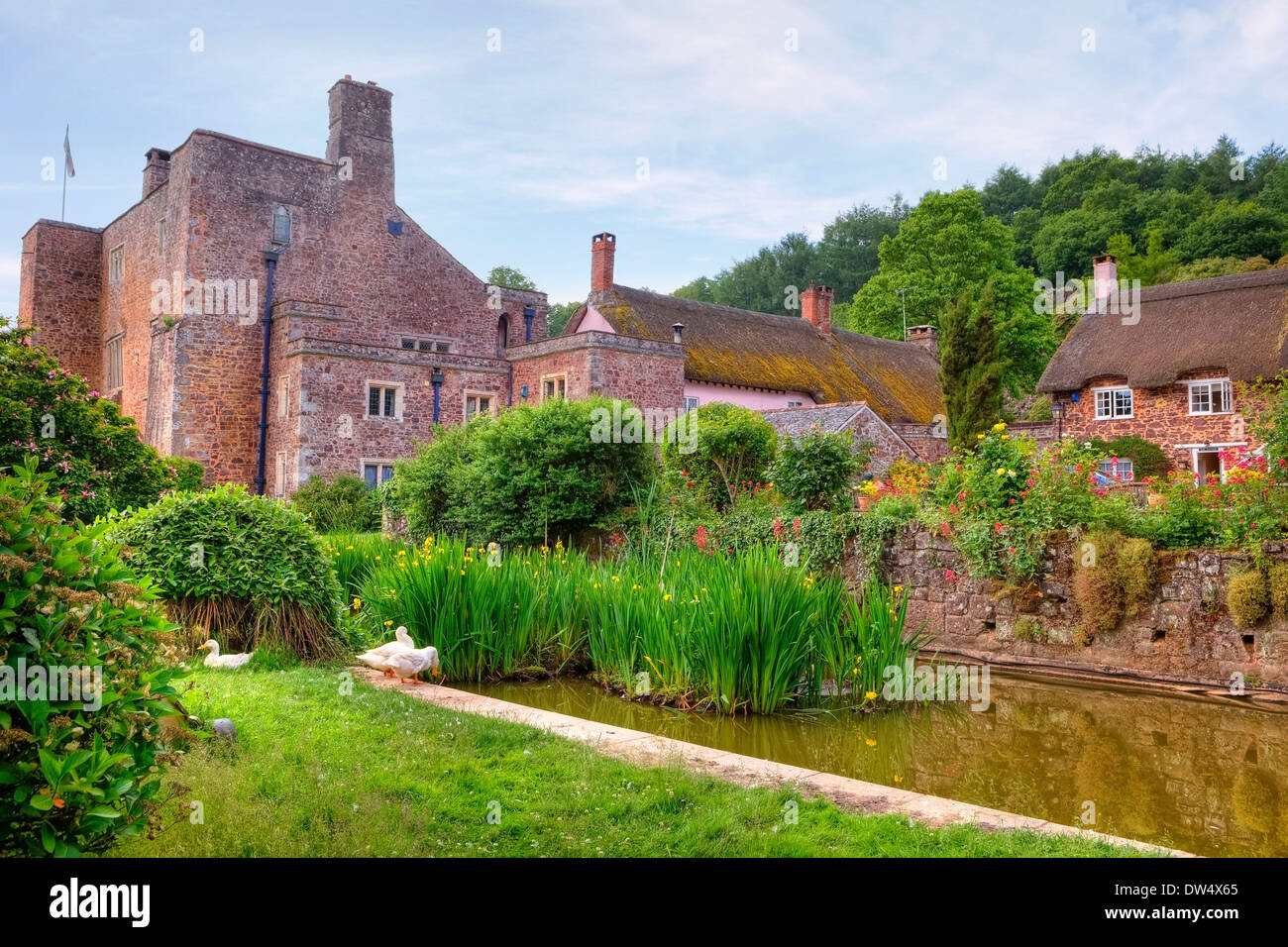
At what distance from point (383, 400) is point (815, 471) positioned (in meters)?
17.0

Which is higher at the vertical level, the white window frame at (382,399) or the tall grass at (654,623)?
the white window frame at (382,399)

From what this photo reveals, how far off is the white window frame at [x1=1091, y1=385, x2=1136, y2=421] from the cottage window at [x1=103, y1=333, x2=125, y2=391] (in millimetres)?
32119

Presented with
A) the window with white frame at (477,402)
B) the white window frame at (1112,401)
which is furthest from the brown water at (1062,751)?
the white window frame at (1112,401)

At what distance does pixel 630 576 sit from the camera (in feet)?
34.3

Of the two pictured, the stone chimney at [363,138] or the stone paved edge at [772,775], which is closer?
the stone paved edge at [772,775]

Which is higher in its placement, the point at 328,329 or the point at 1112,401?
the point at 328,329

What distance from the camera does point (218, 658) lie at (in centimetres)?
817

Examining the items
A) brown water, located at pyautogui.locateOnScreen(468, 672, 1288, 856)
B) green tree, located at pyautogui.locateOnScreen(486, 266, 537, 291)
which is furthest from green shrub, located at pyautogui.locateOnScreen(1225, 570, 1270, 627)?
green tree, located at pyautogui.locateOnScreen(486, 266, 537, 291)

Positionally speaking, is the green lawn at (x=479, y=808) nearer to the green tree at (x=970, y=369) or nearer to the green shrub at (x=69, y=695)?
the green shrub at (x=69, y=695)

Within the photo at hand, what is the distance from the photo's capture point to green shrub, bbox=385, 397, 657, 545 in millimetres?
15555

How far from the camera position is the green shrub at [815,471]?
14281mm

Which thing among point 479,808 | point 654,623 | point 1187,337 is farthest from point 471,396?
point 479,808

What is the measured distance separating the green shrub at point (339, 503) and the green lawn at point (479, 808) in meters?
17.1

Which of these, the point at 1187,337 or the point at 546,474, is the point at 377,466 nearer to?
the point at 546,474
